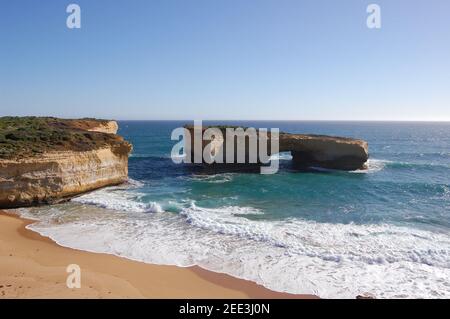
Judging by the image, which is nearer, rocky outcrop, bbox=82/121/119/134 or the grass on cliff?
the grass on cliff

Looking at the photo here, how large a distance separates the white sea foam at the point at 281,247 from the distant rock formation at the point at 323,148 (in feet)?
58.5

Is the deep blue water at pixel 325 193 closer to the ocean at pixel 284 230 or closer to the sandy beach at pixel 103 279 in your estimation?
the ocean at pixel 284 230

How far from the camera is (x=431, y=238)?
15469 millimetres

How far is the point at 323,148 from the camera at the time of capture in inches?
1404

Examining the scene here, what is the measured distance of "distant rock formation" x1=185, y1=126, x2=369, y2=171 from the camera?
3506 cm

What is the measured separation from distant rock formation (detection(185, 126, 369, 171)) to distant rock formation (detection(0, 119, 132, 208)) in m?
12.6

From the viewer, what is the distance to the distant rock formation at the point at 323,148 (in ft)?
115

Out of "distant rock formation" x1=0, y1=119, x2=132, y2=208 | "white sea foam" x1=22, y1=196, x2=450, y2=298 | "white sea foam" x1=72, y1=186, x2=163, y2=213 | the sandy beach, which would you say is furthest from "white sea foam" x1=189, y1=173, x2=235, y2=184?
the sandy beach

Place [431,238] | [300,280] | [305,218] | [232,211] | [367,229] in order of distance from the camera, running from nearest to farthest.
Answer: [300,280] < [431,238] < [367,229] < [305,218] < [232,211]

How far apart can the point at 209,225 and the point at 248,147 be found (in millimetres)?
20611

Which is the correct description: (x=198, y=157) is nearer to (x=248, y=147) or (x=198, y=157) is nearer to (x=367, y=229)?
(x=248, y=147)
